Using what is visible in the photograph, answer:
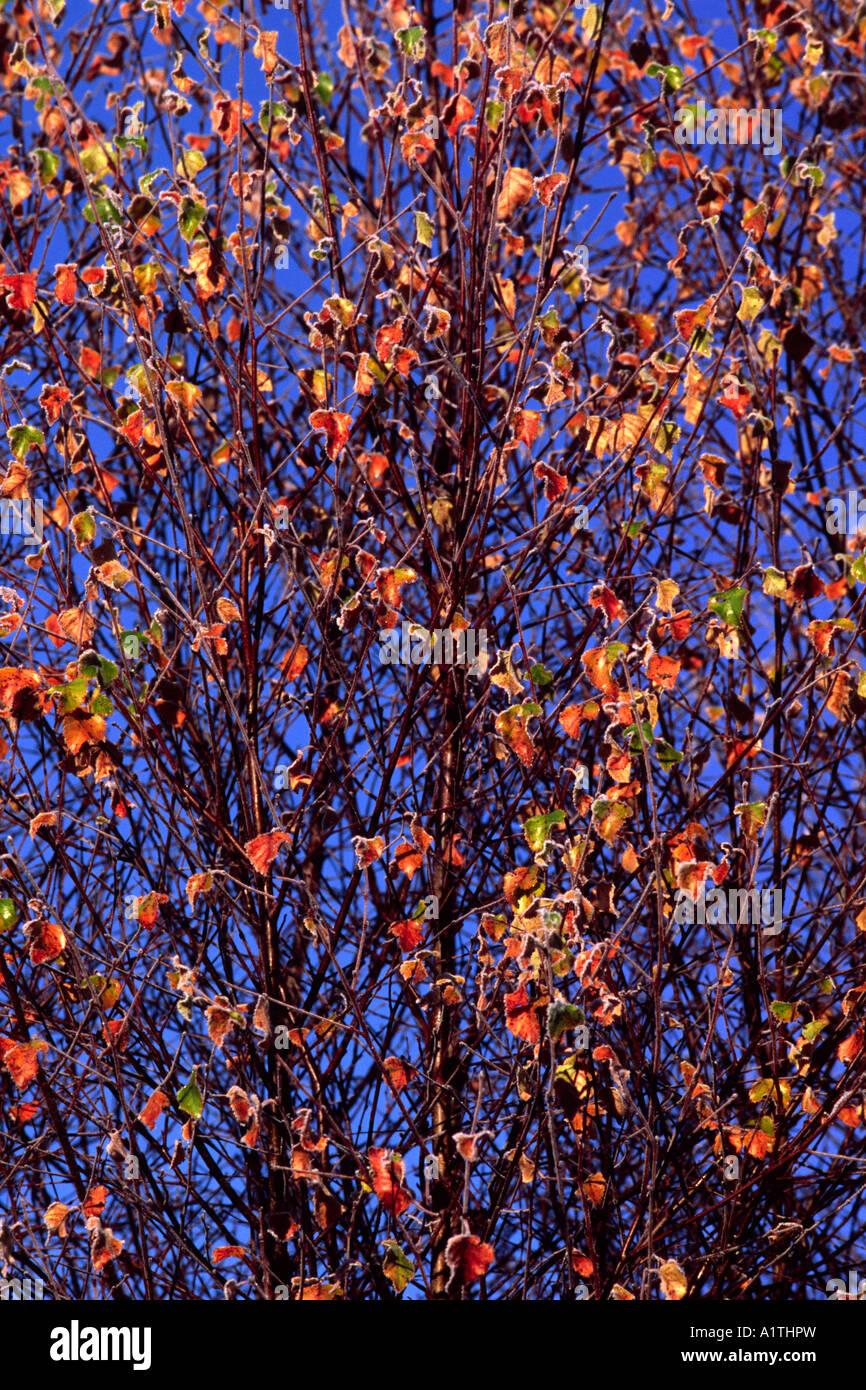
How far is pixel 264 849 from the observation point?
3.19 meters

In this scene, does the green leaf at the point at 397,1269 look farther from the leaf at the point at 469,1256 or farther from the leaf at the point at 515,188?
the leaf at the point at 515,188

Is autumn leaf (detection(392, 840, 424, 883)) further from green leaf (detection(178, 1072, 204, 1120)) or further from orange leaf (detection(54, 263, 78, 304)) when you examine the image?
orange leaf (detection(54, 263, 78, 304))

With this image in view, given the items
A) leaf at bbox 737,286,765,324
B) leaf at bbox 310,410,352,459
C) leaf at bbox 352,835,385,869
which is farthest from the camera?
leaf at bbox 737,286,765,324

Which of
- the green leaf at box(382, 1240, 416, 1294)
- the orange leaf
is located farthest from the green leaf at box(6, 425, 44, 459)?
the green leaf at box(382, 1240, 416, 1294)

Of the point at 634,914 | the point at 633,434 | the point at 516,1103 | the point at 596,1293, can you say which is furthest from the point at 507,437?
the point at 596,1293

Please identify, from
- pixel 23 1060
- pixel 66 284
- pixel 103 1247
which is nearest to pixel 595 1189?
pixel 103 1247

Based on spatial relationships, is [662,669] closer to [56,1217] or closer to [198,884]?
[198,884]

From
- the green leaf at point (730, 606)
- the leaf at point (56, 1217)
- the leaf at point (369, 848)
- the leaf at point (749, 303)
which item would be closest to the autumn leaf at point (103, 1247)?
the leaf at point (56, 1217)

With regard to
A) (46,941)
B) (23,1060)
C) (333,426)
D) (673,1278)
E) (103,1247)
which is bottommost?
(673,1278)

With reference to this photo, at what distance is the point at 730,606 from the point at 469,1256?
1710 mm

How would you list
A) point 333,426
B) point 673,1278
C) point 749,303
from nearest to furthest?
1. point 673,1278
2. point 333,426
3. point 749,303

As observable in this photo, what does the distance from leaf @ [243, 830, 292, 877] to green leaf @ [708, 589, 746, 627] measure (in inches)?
49.5

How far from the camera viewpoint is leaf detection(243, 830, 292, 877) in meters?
3.17

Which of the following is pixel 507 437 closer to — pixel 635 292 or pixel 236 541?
pixel 236 541
